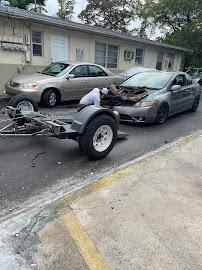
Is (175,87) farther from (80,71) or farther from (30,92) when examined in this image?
(30,92)

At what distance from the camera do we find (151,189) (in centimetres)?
444

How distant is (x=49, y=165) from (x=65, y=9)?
3328 cm

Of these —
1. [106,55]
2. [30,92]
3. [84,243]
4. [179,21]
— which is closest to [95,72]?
[30,92]

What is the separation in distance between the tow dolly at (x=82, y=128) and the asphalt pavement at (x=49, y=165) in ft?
1.01

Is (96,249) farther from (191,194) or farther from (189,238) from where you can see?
(191,194)

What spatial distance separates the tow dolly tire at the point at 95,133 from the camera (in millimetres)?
5253

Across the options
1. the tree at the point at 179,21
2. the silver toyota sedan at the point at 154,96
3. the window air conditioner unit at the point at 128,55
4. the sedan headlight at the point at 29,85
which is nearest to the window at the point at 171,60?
the tree at the point at 179,21

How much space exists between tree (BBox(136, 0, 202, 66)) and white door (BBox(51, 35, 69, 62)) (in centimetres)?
1516

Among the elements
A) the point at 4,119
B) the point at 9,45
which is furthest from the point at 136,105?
the point at 9,45

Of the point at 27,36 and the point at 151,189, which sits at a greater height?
the point at 27,36

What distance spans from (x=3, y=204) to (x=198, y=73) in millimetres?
23041

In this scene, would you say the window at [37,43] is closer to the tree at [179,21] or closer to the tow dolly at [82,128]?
the tow dolly at [82,128]

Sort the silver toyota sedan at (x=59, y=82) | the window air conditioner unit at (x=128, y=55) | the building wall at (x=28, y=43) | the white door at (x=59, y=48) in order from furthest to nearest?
the window air conditioner unit at (x=128, y=55) < the white door at (x=59, y=48) < the building wall at (x=28, y=43) < the silver toyota sedan at (x=59, y=82)

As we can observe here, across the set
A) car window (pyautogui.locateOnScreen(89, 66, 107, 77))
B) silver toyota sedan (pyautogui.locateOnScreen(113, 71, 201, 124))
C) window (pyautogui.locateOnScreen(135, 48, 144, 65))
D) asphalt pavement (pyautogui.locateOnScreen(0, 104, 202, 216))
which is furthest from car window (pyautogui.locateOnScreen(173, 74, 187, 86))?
window (pyautogui.locateOnScreen(135, 48, 144, 65))
